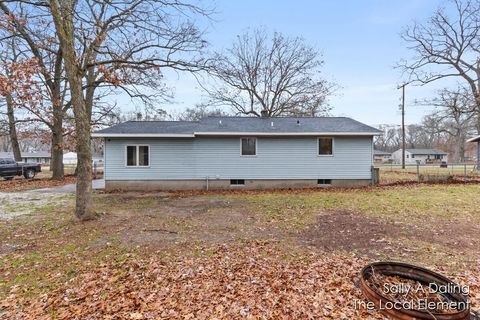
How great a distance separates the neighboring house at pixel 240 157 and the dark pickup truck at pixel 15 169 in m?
10.4

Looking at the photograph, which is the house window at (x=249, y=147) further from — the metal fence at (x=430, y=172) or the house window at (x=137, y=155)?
the metal fence at (x=430, y=172)

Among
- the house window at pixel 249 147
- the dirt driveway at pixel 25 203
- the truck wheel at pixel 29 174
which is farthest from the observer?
the truck wheel at pixel 29 174

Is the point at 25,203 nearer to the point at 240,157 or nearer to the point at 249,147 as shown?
the point at 240,157

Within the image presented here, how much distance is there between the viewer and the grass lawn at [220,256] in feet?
10.5

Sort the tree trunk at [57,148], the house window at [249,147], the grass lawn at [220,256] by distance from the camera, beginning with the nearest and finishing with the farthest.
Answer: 1. the grass lawn at [220,256]
2. the house window at [249,147]
3. the tree trunk at [57,148]

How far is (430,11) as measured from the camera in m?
23.0

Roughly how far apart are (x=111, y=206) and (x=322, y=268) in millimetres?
7513

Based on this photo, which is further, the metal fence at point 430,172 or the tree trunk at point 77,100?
the metal fence at point 430,172

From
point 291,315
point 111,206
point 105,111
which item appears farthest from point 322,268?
point 105,111

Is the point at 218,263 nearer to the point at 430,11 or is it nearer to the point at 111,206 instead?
the point at 111,206

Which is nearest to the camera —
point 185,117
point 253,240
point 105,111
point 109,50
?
point 253,240

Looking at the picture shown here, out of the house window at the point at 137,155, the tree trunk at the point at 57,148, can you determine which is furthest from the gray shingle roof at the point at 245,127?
the tree trunk at the point at 57,148

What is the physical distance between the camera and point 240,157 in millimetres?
13125

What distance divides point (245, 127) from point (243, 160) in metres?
1.76
